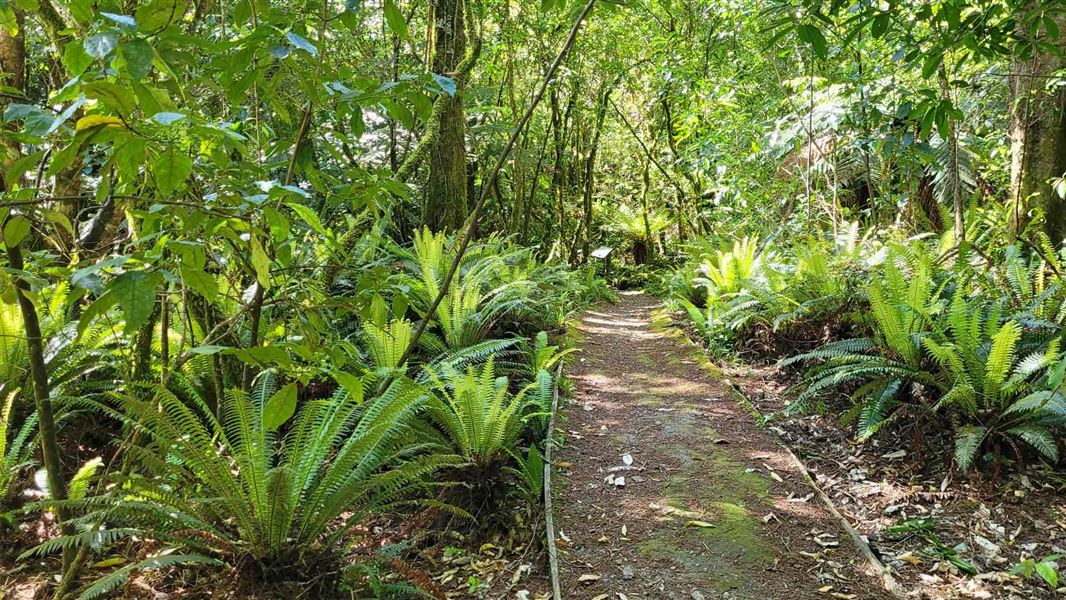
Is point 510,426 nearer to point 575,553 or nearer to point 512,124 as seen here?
point 575,553

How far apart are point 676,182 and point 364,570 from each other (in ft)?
39.6

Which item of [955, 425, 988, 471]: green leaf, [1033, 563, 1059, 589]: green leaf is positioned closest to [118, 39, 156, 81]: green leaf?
[1033, 563, 1059, 589]: green leaf

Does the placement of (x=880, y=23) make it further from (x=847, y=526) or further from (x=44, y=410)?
(x=44, y=410)

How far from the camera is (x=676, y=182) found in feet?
43.7

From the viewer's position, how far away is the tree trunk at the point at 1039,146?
4793mm

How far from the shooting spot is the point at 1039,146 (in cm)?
493

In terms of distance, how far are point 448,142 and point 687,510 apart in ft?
16.0

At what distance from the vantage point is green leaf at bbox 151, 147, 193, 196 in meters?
1.12

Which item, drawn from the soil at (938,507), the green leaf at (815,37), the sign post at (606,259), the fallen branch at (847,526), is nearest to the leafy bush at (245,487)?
the fallen branch at (847,526)

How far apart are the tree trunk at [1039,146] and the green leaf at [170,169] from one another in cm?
591

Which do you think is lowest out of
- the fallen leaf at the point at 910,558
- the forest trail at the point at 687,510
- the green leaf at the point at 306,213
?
the fallen leaf at the point at 910,558

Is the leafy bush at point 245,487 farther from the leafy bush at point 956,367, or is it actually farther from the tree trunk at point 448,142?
the tree trunk at point 448,142

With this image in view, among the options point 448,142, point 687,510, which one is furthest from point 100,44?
point 448,142

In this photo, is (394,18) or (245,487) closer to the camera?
(394,18)
